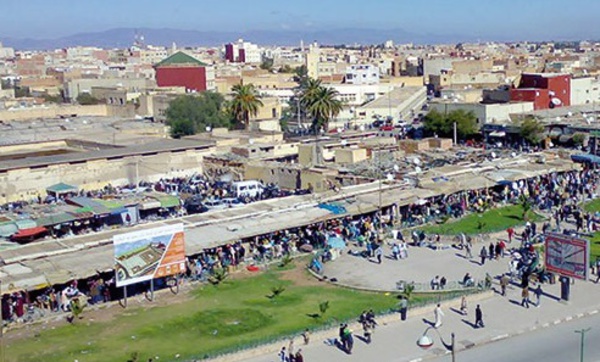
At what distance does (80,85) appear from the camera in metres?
86.8

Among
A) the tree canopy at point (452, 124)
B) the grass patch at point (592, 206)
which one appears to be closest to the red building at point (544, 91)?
the tree canopy at point (452, 124)

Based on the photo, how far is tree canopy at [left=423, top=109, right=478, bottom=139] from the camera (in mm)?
52094

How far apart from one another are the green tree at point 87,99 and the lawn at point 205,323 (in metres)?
55.3

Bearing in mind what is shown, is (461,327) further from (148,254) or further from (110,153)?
(110,153)

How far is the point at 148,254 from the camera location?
2269cm

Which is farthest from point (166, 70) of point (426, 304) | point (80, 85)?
point (426, 304)

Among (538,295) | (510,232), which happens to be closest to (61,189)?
(510,232)

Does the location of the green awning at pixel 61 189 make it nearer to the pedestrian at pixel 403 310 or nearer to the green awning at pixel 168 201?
the green awning at pixel 168 201

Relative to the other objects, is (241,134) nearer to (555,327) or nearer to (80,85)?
(555,327)

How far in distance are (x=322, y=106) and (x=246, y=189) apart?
1919 cm

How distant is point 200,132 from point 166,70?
31.0 m

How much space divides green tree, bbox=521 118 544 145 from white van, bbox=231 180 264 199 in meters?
19.0

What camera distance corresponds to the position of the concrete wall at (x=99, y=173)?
121 ft

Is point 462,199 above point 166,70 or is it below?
below
